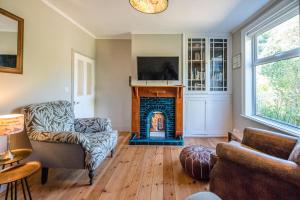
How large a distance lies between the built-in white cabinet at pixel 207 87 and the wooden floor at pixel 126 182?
5.20 feet

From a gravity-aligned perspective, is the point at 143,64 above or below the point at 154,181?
above

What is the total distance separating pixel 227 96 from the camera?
4574 mm

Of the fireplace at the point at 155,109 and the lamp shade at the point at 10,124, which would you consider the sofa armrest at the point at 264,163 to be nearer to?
the lamp shade at the point at 10,124

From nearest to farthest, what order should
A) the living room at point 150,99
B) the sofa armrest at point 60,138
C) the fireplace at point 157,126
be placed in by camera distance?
the living room at point 150,99 < the sofa armrest at point 60,138 < the fireplace at point 157,126

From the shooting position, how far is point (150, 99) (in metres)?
4.20

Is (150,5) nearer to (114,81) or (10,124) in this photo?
(10,124)

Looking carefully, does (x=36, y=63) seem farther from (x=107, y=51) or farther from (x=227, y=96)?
(x=227, y=96)

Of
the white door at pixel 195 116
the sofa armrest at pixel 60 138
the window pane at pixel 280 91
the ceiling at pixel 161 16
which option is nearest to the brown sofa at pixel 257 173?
the window pane at pixel 280 91

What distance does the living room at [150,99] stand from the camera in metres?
1.87

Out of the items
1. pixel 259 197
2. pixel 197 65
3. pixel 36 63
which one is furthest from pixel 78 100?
pixel 259 197

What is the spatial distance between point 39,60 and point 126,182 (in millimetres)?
2213

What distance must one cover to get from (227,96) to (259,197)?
3.42 meters

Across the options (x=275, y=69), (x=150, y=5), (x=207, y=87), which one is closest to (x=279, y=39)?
(x=275, y=69)

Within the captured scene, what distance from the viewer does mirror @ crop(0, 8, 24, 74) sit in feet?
7.13
